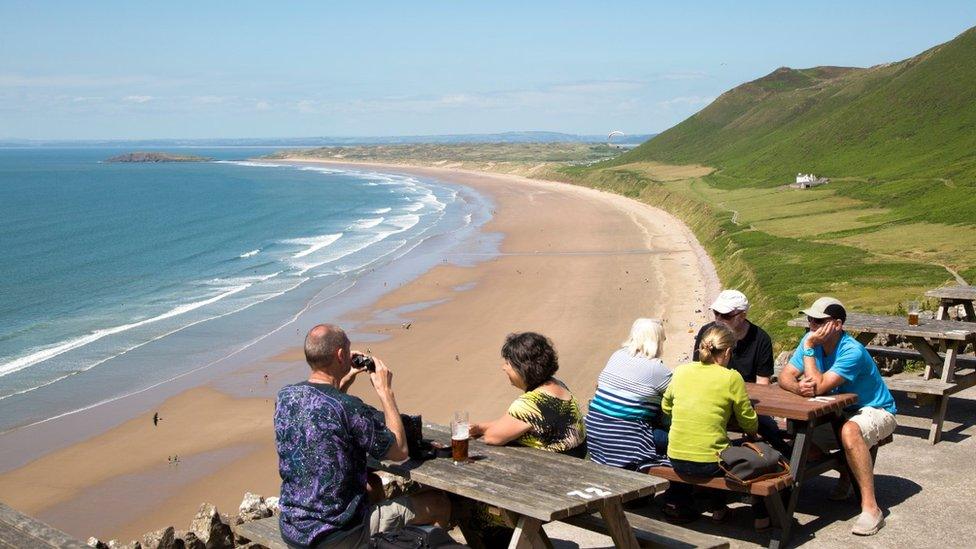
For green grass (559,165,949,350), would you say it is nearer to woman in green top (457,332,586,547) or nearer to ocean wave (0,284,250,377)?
woman in green top (457,332,586,547)

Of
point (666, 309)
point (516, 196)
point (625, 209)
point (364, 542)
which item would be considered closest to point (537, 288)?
point (666, 309)

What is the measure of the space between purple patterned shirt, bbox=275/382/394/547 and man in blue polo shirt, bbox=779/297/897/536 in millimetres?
3559

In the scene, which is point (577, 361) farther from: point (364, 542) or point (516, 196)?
point (516, 196)

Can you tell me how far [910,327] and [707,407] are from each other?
3902 millimetres

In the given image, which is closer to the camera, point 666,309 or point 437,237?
point 666,309

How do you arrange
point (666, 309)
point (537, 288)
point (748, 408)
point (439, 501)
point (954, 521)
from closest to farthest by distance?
point (439, 501), point (748, 408), point (954, 521), point (666, 309), point (537, 288)

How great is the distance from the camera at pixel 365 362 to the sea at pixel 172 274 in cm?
1477

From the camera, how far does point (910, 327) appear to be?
28.8 ft

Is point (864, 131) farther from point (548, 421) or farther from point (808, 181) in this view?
point (548, 421)

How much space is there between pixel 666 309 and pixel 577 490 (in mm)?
21528

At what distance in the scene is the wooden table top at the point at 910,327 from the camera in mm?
8492

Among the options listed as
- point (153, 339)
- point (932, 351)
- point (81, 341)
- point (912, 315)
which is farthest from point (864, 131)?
point (912, 315)

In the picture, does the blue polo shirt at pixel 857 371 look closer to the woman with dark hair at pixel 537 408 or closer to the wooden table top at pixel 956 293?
the woman with dark hair at pixel 537 408

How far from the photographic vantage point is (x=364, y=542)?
467cm
